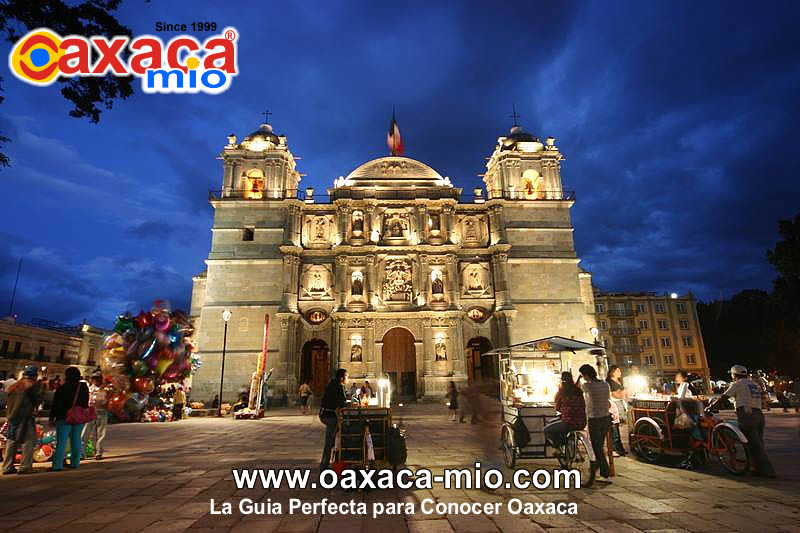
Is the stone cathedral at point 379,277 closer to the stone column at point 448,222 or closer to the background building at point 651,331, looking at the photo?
the stone column at point 448,222

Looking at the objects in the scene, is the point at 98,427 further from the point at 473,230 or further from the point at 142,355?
the point at 473,230

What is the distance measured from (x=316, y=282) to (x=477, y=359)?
42.3ft

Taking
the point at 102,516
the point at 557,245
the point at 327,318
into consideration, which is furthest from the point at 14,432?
the point at 557,245

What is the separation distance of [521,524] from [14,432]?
9097 mm

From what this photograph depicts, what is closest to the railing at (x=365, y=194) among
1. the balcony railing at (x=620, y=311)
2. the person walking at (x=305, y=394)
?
the person walking at (x=305, y=394)

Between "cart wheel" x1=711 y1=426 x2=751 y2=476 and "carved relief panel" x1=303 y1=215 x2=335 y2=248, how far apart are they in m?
25.2

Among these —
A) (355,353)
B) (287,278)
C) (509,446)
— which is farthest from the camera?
(287,278)

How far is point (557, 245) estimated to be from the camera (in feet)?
97.6

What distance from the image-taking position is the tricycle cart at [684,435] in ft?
22.7

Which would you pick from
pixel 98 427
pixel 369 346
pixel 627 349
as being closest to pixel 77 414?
pixel 98 427

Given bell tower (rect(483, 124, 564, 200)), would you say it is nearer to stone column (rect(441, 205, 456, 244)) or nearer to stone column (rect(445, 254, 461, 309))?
stone column (rect(441, 205, 456, 244))

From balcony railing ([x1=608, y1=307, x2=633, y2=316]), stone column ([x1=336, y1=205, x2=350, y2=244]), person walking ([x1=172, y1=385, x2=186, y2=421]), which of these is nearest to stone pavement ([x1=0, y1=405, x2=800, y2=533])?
person walking ([x1=172, y1=385, x2=186, y2=421])

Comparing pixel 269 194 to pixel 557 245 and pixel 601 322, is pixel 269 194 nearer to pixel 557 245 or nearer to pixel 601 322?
pixel 557 245

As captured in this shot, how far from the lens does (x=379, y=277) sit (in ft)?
92.6
